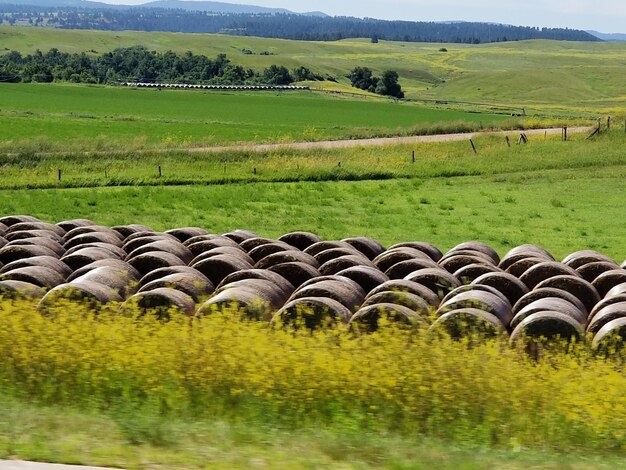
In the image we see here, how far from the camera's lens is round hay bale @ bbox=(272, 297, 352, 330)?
14500mm

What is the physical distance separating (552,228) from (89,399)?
73.8 feet

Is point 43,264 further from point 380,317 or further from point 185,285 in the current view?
point 380,317

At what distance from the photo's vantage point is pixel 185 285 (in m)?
16.3

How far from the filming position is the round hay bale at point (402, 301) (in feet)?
49.9

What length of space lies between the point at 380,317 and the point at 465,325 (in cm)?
109

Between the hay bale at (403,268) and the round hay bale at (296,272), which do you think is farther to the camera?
the hay bale at (403,268)

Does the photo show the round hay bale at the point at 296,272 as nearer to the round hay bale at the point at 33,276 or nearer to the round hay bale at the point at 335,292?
the round hay bale at the point at 335,292

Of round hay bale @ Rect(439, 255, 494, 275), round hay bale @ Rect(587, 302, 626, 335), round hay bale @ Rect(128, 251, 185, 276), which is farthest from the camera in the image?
round hay bale @ Rect(439, 255, 494, 275)

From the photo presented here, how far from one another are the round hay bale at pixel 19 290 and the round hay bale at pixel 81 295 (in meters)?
0.67

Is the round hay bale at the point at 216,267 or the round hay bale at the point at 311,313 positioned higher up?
the round hay bale at the point at 311,313

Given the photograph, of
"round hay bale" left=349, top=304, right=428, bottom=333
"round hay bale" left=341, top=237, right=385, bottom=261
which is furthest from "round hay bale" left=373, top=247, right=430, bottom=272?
"round hay bale" left=349, top=304, right=428, bottom=333

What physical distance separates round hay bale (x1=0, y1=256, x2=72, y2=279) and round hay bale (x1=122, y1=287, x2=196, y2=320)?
10.2ft

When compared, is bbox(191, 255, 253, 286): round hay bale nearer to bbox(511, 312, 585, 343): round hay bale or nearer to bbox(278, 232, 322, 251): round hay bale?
bbox(278, 232, 322, 251): round hay bale

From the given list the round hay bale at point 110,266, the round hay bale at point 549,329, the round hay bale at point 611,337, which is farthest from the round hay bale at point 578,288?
the round hay bale at point 110,266
